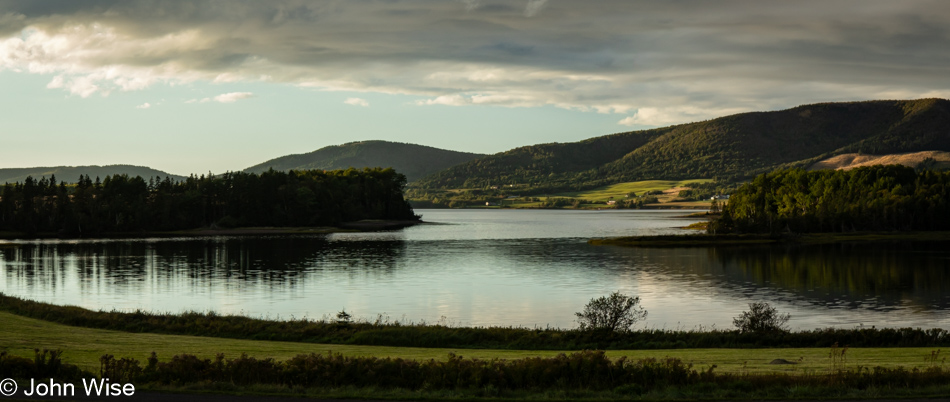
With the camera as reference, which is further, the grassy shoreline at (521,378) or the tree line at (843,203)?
the tree line at (843,203)

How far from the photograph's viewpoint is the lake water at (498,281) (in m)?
49.5

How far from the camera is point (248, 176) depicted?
18562cm

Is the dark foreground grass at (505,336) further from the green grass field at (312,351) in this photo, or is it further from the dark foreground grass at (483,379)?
the dark foreground grass at (483,379)

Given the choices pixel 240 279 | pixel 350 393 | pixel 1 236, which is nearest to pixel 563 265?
pixel 240 279

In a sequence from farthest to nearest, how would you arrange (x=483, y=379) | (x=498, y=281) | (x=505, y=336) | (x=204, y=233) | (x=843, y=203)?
1. (x=204, y=233)
2. (x=843, y=203)
3. (x=498, y=281)
4. (x=505, y=336)
5. (x=483, y=379)

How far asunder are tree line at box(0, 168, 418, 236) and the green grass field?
138 meters

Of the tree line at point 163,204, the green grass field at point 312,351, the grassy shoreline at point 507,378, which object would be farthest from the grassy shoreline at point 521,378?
the tree line at point 163,204

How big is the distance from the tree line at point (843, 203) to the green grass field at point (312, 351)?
108m

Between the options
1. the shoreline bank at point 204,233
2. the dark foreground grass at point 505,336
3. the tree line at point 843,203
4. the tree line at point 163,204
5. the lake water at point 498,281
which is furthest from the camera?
the tree line at point 163,204

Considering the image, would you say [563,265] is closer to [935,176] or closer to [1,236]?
[935,176]

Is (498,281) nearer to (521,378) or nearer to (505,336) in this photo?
(505,336)

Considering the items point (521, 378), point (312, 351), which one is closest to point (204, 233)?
point (312, 351)

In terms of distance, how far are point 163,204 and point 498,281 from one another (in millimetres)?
120093

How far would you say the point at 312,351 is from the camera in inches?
1131
